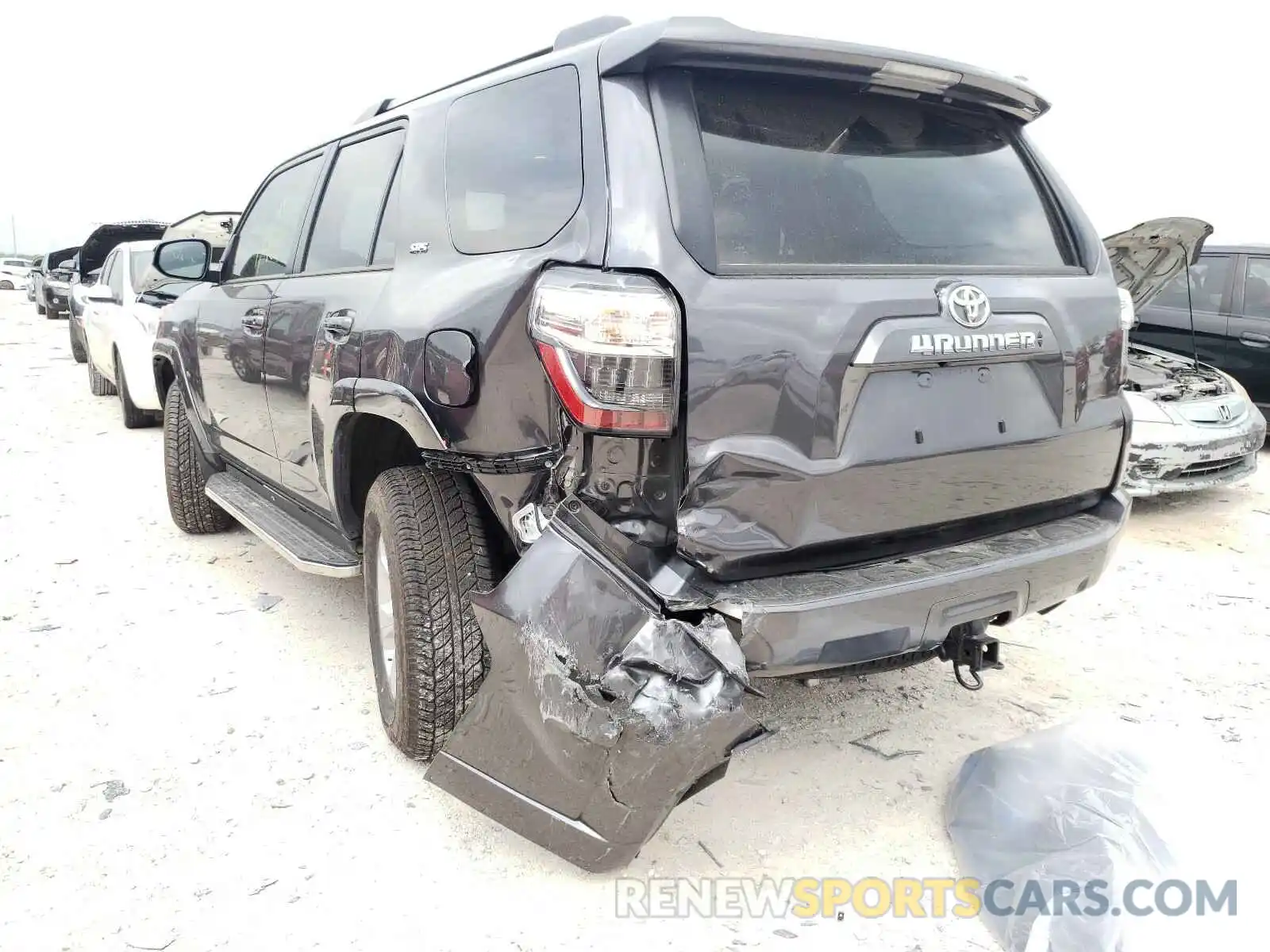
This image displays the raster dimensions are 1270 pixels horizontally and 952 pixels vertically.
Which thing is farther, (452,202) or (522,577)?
(452,202)

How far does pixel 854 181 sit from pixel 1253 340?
6530 millimetres

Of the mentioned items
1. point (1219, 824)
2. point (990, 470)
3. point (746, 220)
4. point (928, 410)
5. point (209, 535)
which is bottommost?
point (209, 535)

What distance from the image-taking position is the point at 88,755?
284cm

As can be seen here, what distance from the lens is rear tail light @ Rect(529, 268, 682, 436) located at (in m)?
1.94

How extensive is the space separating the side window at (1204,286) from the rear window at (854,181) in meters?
5.89

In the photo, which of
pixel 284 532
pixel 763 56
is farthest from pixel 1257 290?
pixel 284 532

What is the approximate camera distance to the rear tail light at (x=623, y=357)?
1938 mm

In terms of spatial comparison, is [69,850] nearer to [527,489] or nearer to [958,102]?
[527,489]

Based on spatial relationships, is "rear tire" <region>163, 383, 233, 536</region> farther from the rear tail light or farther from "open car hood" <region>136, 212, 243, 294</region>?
"open car hood" <region>136, 212, 243, 294</region>

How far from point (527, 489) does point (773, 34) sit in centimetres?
120

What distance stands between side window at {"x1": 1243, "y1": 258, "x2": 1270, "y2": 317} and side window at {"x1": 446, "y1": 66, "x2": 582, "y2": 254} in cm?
701

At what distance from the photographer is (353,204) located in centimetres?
324

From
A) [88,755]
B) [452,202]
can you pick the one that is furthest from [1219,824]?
[88,755]

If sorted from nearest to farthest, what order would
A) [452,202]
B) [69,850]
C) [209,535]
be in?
[69,850], [452,202], [209,535]
